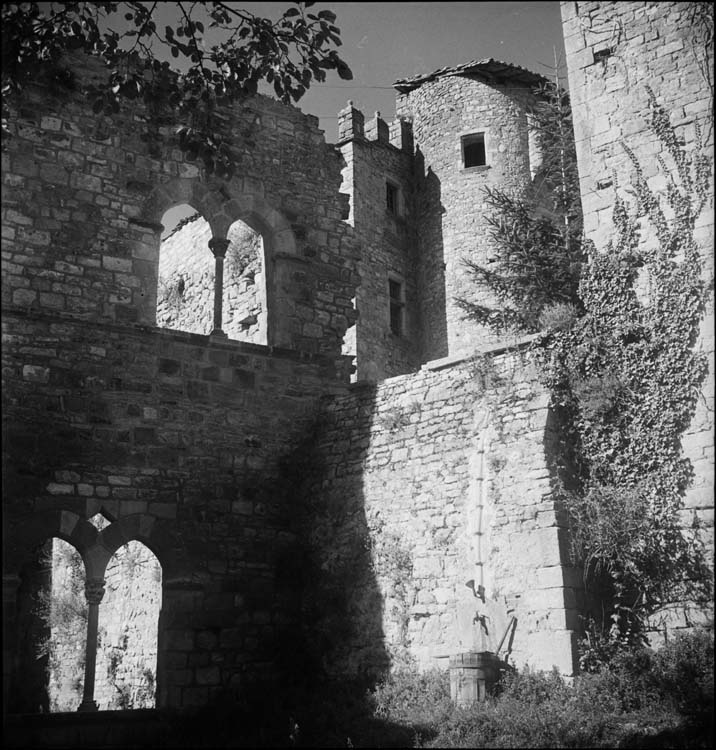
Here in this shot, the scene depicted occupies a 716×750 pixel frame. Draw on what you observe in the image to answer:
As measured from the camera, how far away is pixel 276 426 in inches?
467

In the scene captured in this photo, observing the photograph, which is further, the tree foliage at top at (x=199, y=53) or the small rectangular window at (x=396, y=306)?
the small rectangular window at (x=396, y=306)

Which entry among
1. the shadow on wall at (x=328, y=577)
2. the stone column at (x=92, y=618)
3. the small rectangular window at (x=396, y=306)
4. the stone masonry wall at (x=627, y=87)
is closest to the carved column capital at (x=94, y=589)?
the stone column at (x=92, y=618)

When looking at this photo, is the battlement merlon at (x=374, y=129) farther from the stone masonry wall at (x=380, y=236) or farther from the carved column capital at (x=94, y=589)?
the carved column capital at (x=94, y=589)

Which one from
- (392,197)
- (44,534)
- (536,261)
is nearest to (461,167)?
(392,197)

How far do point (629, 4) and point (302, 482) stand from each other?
6163mm

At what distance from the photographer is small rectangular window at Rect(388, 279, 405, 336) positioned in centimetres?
2384

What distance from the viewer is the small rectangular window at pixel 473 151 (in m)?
24.2

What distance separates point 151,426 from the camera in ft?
36.2

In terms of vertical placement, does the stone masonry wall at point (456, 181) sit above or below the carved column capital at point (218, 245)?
above

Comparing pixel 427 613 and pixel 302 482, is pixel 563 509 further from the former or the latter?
pixel 302 482

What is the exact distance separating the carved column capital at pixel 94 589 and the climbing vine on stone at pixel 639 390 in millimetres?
4616

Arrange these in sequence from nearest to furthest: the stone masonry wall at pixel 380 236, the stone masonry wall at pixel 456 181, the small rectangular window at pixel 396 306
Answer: the stone masonry wall at pixel 380 236, the stone masonry wall at pixel 456 181, the small rectangular window at pixel 396 306

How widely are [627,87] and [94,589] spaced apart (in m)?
7.30

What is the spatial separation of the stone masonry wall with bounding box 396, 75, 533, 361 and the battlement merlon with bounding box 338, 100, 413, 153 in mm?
626
